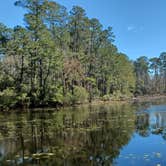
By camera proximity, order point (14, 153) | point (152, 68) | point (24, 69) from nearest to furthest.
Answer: point (14, 153) → point (24, 69) → point (152, 68)

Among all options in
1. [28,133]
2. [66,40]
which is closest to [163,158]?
[28,133]

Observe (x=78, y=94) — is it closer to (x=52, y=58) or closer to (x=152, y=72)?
(x=52, y=58)

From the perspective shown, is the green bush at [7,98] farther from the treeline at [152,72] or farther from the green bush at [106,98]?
the treeline at [152,72]

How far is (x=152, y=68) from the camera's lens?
93.9 m

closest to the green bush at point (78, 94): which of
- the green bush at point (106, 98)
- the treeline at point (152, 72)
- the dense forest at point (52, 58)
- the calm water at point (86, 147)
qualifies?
the dense forest at point (52, 58)

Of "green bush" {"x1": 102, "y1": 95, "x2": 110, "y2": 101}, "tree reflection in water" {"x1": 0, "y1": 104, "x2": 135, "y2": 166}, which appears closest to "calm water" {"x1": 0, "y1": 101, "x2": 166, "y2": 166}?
"tree reflection in water" {"x1": 0, "y1": 104, "x2": 135, "y2": 166}

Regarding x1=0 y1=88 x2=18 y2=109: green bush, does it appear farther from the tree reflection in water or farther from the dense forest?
the tree reflection in water

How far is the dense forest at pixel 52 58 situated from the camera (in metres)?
33.7

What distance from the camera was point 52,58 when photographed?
3484cm

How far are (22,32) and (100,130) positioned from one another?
2255 centimetres

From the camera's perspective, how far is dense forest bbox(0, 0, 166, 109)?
33.7m

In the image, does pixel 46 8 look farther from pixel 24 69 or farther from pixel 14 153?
pixel 14 153

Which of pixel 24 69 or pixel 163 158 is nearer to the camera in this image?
pixel 163 158

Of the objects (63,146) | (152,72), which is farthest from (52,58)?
(152,72)
